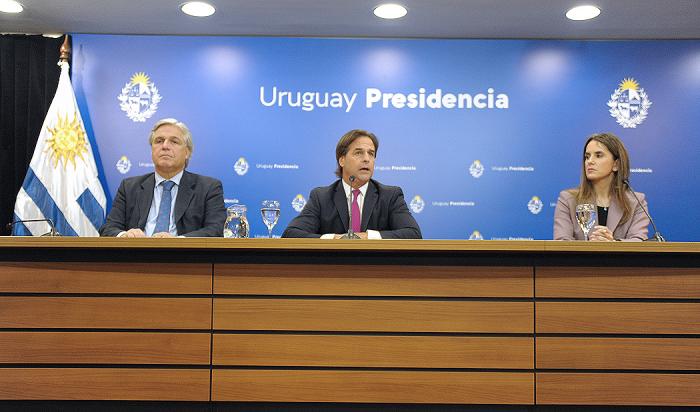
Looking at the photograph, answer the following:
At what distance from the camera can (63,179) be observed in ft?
15.6

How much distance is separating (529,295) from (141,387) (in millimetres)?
1694

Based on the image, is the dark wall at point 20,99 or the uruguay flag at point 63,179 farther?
the dark wall at point 20,99

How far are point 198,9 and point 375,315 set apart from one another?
304cm

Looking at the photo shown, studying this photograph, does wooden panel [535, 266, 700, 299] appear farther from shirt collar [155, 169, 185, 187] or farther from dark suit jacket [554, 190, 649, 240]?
shirt collar [155, 169, 185, 187]

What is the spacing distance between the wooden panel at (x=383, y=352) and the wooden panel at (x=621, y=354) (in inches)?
4.1

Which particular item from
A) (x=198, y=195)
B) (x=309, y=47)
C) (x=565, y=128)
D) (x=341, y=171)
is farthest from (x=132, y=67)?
(x=565, y=128)

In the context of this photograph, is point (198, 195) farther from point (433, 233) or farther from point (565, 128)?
point (565, 128)

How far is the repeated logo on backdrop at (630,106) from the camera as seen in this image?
16.1 ft

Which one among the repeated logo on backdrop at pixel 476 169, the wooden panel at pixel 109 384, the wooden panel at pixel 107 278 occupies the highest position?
the repeated logo on backdrop at pixel 476 169

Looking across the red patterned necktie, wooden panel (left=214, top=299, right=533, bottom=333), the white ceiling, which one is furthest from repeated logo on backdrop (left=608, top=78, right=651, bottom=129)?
wooden panel (left=214, top=299, right=533, bottom=333)

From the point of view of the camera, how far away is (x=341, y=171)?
390 cm

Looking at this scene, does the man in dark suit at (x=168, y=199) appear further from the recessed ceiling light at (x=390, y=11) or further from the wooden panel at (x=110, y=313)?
the recessed ceiling light at (x=390, y=11)

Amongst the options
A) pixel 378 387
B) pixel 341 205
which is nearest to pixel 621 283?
pixel 378 387

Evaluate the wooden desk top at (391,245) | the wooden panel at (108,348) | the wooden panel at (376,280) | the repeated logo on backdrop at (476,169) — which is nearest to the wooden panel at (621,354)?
the wooden panel at (376,280)
